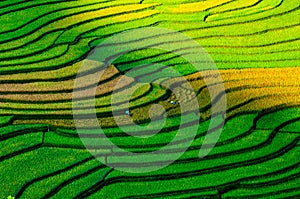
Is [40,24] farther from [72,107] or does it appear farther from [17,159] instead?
[17,159]

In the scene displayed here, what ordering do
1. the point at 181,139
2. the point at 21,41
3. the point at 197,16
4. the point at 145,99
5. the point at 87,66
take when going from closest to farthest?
the point at 181,139
the point at 145,99
the point at 87,66
the point at 21,41
the point at 197,16

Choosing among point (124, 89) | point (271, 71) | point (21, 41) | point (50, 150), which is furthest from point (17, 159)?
point (271, 71)

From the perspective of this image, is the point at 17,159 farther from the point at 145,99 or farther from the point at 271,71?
the point at 271,71

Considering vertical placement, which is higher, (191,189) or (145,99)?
(145,99)

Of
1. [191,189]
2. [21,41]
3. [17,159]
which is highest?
[21,41]

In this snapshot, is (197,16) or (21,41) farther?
(197,16)

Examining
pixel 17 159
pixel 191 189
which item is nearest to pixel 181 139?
pixel 191 189

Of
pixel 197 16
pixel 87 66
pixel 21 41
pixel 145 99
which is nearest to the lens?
pixel 145 99
